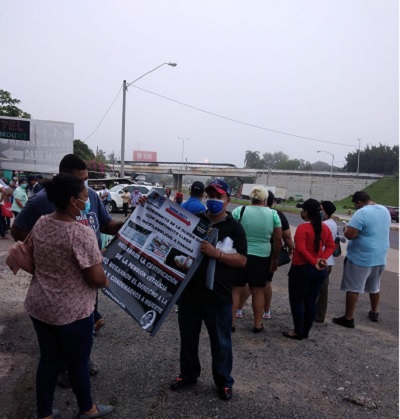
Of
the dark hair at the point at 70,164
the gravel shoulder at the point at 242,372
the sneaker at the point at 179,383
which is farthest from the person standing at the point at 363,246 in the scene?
the dark hair at the point at 70,164

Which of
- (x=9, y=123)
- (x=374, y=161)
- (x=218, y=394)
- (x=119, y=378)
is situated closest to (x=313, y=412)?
(x=218, y=394)

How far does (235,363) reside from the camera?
3711 millimetres

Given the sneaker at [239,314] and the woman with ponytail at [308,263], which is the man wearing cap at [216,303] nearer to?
the woman with ponytail at [308,263]

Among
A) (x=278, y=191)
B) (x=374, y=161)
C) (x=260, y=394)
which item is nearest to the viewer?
(x=260, y=394)

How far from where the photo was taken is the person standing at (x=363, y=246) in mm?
4926

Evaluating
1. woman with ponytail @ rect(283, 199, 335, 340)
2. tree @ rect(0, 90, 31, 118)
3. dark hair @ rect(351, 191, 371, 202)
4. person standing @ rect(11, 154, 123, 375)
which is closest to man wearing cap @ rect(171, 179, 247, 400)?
person standing @ rect(11, 154, 123, 375)

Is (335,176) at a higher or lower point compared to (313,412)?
higher

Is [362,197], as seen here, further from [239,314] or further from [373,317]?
[239,314]

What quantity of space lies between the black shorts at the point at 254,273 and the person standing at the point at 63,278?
2232 millimetres

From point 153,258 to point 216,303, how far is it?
623 millimetres

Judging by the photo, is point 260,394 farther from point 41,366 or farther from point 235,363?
point 41,366

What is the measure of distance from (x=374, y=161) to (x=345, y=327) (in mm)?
93228

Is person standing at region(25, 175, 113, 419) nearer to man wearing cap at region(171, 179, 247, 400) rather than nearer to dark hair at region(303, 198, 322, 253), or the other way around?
man wearing cap at region(171, 179, 247, 400)

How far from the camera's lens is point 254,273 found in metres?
4.36
